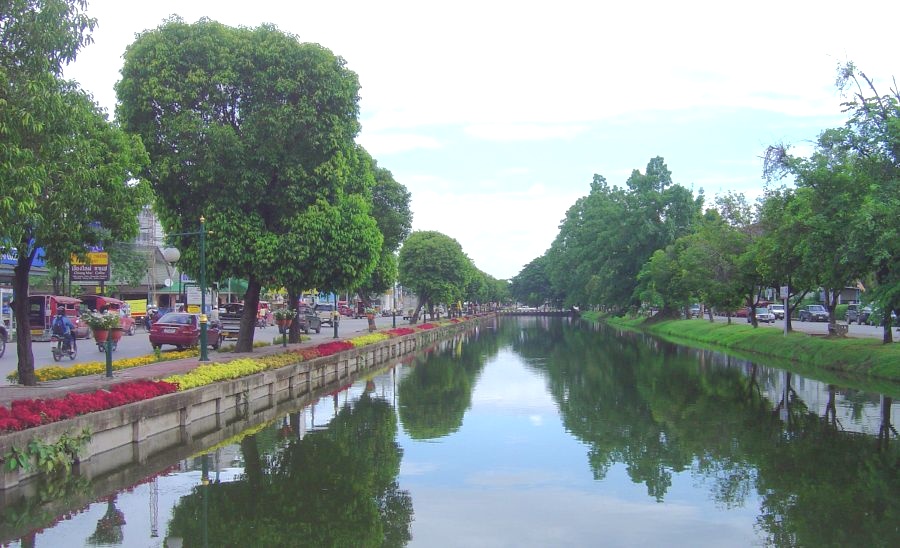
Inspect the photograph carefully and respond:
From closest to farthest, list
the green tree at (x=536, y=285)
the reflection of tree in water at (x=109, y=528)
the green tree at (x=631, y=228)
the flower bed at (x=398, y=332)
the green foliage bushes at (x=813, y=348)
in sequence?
the reflection of tree in water at (x=109, y=528), the green foliage bushes at (x=813, y=348), the flower bed at (x=398, y=332), the green tree at (x=631, y=228), the green tree at (x=536, y=285)

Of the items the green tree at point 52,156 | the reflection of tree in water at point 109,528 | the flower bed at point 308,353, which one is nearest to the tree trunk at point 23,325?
the green tree at point 52,156

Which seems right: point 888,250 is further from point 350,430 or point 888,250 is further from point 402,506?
point 402,506

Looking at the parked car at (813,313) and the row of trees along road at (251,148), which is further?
the parked car at (813,313)

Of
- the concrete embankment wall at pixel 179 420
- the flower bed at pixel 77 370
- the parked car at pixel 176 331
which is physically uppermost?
the parked car at pixel 176 331

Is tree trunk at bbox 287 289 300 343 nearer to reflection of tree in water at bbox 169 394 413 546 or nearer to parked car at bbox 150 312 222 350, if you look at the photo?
parked car at bbox 150 312 222 350

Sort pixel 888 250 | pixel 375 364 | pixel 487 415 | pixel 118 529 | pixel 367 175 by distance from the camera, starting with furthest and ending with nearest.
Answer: pixel 375 364, pixel 367 175, pixel 888 250, pixel 487 415, pixel 118 529

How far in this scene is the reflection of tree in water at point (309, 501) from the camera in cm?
999

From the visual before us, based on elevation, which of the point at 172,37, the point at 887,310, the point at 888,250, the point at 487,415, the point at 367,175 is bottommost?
the point at 487,415

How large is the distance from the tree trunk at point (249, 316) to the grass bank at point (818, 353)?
19.6m

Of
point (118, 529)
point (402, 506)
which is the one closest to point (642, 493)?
point (402, 506)

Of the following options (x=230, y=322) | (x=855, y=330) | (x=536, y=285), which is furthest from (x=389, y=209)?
(x=536, y=285)

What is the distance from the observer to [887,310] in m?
23.4

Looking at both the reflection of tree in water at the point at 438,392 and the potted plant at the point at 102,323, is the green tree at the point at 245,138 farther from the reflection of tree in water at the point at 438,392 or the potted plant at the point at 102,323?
the potted plant at the point at 102,323

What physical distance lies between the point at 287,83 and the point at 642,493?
16.6 m
